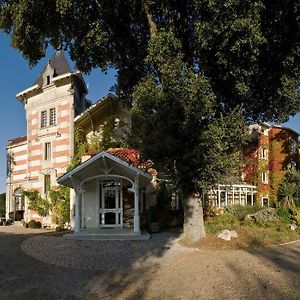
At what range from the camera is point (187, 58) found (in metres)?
15.5

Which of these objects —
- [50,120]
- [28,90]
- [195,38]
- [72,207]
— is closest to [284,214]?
[195,38]

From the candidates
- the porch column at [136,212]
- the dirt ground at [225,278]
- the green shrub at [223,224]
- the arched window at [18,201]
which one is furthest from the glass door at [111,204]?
the arched window at [18,201]

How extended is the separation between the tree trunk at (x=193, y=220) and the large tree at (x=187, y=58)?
0.04 meters

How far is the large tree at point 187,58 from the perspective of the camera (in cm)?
1342

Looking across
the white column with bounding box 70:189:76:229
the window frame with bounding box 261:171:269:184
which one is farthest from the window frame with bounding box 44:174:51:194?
the window frame with bounding box 261:171:269:184

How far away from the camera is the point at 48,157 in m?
26.2

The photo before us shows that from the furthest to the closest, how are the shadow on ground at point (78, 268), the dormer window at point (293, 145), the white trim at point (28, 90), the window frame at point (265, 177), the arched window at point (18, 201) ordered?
the dormer window at point (293, 145) < the window frame at point (265, 177) < the arched window at point (18, 201) < the white trim at point (28, 90) < the shadow on ground at point (78, 268)

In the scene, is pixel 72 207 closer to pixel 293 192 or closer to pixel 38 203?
pixel 38 203

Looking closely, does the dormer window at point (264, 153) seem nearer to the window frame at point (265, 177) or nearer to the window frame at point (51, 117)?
the window frame at point (265, 177)

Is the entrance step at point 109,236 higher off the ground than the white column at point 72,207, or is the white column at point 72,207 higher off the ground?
the white column at point 72,207

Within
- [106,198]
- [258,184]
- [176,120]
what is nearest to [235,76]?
[176,120]

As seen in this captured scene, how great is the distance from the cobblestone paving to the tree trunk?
2.21 ft

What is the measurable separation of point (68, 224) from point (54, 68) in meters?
10.9

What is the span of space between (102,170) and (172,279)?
994 centimetres
